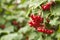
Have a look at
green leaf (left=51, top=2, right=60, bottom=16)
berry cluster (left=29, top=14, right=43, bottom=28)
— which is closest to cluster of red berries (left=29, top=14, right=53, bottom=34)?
berry cluster (left=29, top=14, right=43, bottom=28)

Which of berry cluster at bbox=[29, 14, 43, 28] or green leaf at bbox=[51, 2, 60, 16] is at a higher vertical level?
green leaf at bbox=[51, 2, 60, 16]

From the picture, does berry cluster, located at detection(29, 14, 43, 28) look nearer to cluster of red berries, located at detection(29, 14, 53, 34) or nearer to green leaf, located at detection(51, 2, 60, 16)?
cluster of red berries, located at detection(29, 14, 53, 34)

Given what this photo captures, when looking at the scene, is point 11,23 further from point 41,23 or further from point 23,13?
point 41,23

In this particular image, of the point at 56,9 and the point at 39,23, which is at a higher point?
the point at 56,9

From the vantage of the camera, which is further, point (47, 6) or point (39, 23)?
point (39, 23)

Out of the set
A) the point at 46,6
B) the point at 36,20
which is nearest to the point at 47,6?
the point at 46,6

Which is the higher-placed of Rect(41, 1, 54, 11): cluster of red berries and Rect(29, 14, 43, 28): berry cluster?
Rect(41, 1, 54, 11): cluster of red berries

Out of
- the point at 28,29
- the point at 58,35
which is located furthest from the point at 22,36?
the point at 58,35

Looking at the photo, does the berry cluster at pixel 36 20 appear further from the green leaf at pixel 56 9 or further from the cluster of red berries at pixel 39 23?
the green leaf at pixel 56 9

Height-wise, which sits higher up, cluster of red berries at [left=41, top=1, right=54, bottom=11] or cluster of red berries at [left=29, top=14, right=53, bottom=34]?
cluster of red berries at [left=41, top=1, right=54, bottom=11]

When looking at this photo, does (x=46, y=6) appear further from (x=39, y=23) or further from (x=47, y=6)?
(x=39, y=23)

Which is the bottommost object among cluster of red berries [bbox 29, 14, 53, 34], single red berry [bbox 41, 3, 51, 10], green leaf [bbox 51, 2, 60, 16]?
cluster of red berries [bbox 29, 14, 53, 34]
